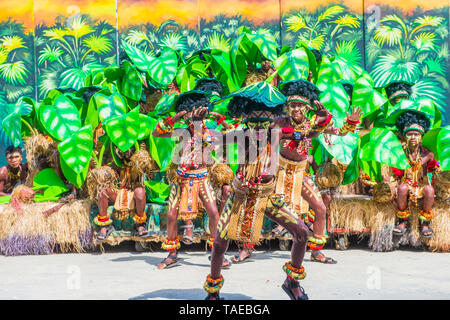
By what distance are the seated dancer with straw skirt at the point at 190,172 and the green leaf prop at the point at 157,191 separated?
67 centimetres

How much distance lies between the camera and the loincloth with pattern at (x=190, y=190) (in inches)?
206

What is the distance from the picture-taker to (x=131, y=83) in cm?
625

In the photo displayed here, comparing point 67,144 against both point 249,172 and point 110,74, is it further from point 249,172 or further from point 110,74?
point 249,172

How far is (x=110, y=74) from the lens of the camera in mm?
6438

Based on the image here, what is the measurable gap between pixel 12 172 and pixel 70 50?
2102 mm

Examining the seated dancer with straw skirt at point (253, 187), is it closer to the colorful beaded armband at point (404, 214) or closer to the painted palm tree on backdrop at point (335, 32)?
the colorful beaded armband at point (404, 214)

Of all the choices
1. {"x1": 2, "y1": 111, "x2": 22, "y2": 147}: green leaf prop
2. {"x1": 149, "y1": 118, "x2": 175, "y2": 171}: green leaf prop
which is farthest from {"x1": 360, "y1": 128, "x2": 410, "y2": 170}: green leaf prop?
{"x1": 2, "y1": 111, "x2": 22, "y2": 147}: green leaf prop

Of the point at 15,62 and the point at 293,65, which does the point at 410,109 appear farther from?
the point at 15,62

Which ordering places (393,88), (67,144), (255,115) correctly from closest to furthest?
(255,115), (67,144), (393,88)

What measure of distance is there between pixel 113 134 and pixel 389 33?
406 centimetres

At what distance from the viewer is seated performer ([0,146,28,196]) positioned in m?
6.25

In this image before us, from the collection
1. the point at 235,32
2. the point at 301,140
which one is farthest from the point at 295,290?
the point at 235,32

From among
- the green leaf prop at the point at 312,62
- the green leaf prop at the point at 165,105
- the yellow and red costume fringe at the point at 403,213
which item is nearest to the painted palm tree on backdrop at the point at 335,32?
the green leaf prop at the point at 312,62

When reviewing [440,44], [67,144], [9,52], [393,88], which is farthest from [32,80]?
[440,44]
